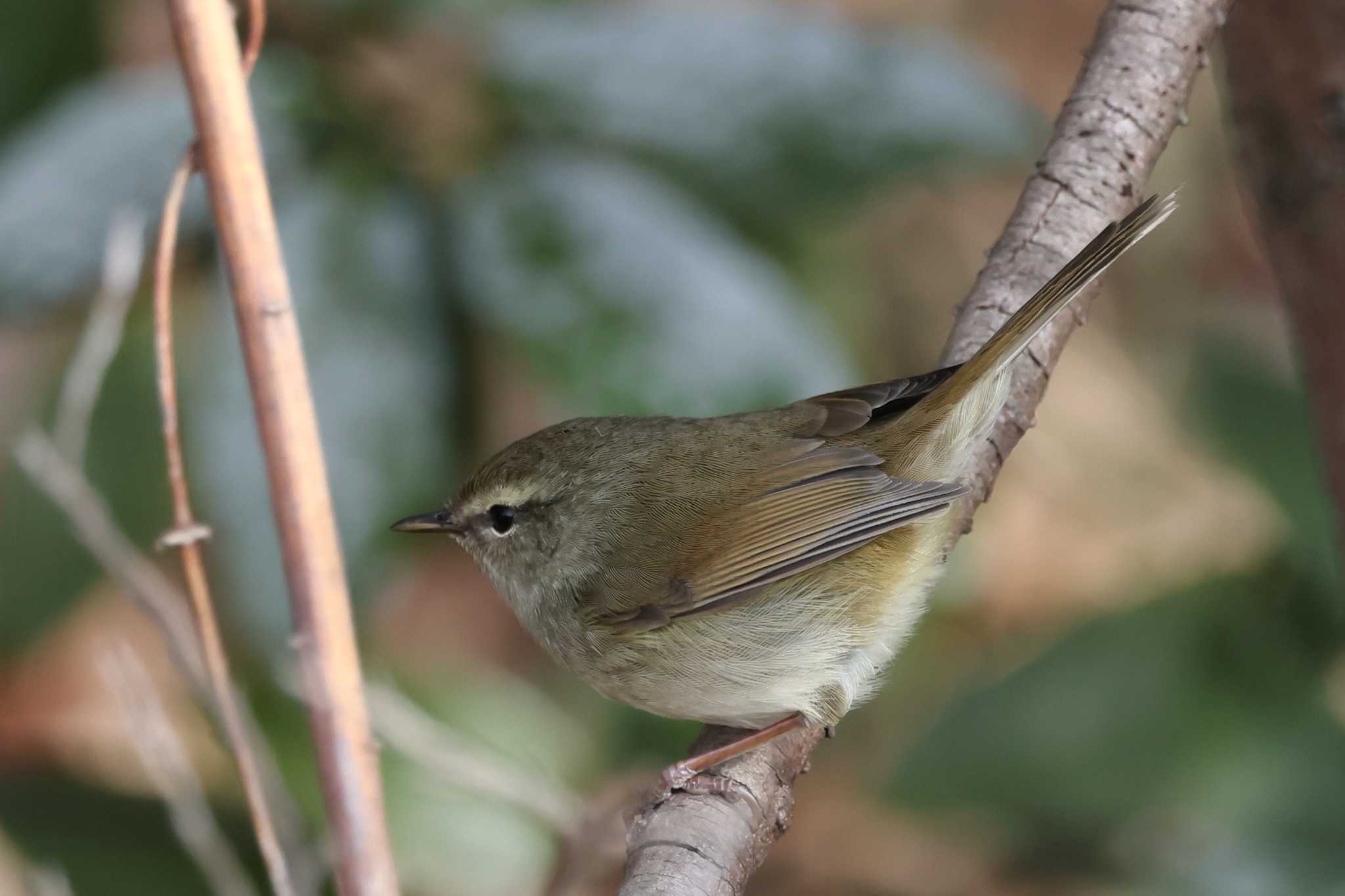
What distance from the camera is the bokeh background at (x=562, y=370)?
7.93 feet

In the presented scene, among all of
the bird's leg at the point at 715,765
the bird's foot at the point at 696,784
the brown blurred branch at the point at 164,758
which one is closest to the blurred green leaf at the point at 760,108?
the bird's leg at the point at 715,765

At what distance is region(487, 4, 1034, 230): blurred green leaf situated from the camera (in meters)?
2.53

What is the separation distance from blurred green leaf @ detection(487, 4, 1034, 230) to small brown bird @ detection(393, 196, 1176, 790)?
1.57 feet

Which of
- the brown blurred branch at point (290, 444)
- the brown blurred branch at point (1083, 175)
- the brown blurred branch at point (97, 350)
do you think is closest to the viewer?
the brown blurred branch at point (290, 444)

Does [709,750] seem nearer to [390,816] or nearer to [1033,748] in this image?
[390,816]

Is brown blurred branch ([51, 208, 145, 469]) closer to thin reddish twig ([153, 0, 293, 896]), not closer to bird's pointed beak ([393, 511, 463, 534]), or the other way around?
thin reddish twig ([153, 0, 293, 896])

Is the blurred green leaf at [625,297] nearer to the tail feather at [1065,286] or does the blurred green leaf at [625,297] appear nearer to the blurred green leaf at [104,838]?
the tail feather at [1065,286]

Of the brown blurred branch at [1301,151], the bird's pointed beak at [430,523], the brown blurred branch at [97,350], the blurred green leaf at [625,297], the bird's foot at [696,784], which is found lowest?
the bird's foot at [696,784]

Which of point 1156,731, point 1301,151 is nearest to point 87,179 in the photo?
point 1301,151

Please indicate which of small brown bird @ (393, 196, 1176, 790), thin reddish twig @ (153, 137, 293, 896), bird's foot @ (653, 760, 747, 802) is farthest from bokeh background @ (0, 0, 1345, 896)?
thin reddish twig @ (153, 137, 293, 896)

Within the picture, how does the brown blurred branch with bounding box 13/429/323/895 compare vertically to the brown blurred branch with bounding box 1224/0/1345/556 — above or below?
below

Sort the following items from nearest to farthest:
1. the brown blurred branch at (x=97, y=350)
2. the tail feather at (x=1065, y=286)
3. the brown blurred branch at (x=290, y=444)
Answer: the brown blurred branch at (x=290, y=444) < the brown blurred branch at (x=97, y=350) < the tail feather at (x=1065, y=286)

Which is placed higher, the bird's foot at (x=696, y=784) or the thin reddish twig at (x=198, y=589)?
the bird's foot at (x=696, y=784)

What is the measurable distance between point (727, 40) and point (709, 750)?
134 centimetres
